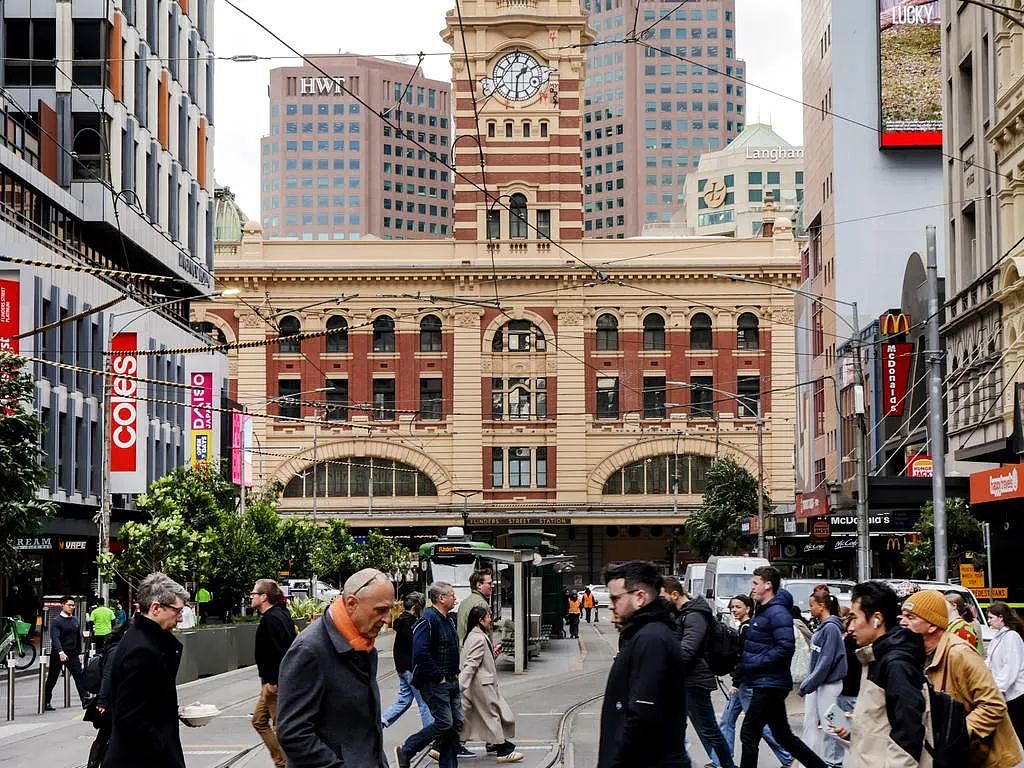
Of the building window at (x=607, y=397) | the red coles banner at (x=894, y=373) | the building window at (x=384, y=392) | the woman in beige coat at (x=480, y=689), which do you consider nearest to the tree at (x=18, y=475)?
the woman in beige coat at (x=480, y=689)

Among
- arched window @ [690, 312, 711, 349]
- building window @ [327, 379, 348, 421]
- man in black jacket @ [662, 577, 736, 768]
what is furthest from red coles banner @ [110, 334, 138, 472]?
arched window @ [690, 312, 711, 349]

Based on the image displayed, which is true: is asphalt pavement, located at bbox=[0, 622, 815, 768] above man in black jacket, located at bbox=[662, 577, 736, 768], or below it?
below

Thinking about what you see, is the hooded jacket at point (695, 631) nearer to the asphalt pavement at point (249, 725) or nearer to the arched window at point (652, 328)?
the asphalt pavement at point (249, 725)

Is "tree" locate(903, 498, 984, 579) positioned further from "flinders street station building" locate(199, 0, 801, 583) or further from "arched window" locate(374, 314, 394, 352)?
"arched window" locate(374, 314, 394, 352)

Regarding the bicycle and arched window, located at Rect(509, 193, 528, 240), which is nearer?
the bicycle

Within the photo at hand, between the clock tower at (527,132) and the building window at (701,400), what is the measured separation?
371 inches

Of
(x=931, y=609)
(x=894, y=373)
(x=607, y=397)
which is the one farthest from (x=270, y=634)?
(x=607, y=397)

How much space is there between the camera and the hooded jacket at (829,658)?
14.1m

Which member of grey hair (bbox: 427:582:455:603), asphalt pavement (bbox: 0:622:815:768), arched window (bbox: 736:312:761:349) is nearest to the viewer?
grey hair (bbox: 427:582:455:603)

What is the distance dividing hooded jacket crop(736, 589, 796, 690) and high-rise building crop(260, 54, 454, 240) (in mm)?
177942

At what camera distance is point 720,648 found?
14523 mm

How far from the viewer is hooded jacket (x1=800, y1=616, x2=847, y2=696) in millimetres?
14102

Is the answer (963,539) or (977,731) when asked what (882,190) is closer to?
(963,539)

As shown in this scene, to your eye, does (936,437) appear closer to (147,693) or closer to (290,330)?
(147,693)
